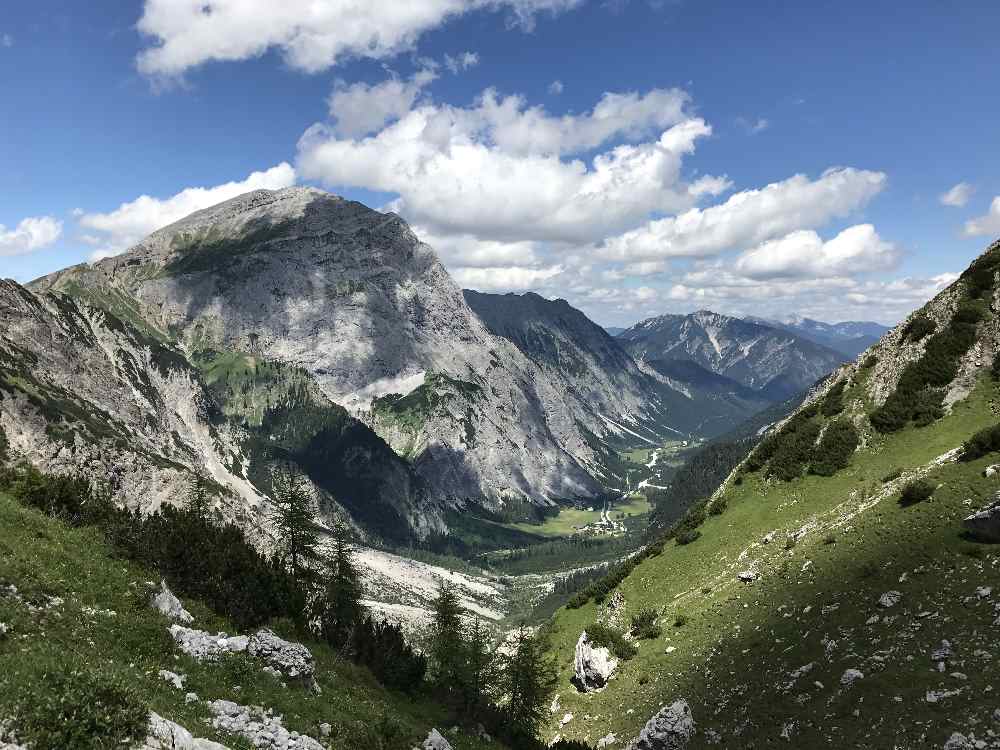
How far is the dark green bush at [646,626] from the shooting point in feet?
184

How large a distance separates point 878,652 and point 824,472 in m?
34.6

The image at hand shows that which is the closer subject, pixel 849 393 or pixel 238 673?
pixel 238 673

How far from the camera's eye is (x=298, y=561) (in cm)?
5953

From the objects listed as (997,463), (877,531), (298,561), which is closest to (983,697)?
(877,531)

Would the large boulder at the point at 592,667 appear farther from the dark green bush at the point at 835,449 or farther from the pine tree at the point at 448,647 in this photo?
the dark green bush at the point at 835,449

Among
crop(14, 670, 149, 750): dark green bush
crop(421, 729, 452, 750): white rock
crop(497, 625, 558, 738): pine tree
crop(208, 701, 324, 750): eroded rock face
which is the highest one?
crop(14, 670, 149, 750): dark green bush

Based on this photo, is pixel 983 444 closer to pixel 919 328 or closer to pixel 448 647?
pixel 919 328

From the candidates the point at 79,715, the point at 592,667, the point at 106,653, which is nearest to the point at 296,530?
the point at 592,667

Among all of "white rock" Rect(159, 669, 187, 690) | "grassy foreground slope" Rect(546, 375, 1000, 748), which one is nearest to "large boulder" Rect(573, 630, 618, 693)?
"grassy foreground slope" Rect(546, 375, 1000, 748)

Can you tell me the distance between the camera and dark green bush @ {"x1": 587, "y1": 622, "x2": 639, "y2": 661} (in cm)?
5603

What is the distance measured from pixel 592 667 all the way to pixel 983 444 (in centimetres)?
3820

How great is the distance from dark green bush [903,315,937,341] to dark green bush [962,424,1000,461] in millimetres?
25774

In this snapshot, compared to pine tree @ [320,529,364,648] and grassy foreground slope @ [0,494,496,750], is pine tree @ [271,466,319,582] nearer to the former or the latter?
pine tree @ [320,529,364,648]

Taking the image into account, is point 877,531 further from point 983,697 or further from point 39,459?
point 39,459
